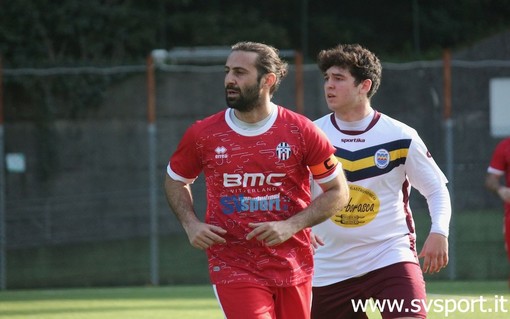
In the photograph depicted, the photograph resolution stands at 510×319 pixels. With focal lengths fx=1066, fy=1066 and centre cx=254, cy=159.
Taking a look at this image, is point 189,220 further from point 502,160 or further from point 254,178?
point 502,160

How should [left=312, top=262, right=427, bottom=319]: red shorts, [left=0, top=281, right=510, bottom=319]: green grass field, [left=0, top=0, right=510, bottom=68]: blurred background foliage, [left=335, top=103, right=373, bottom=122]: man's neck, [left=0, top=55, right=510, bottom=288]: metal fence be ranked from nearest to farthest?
[left=312, top=262, right=427, bottom=319]: red shorts
[left=335, top=103, right=373, bottom=122]: man's neck
[left=0, top=281, right=510, bottom=319]: green grass field
[left=0, top=55, right=510, bottom=288]: metal fence
[left=0, top=0, right=510, bottom=68]: blurred background foliage

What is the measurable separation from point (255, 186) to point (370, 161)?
1.09 m

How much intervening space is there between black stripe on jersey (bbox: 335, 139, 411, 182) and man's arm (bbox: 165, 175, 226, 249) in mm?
1159

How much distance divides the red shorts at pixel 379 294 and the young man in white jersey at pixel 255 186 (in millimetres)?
627

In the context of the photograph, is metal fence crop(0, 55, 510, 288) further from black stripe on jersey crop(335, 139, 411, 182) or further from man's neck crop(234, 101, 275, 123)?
man's neck crop(234, 101, 275, 123)

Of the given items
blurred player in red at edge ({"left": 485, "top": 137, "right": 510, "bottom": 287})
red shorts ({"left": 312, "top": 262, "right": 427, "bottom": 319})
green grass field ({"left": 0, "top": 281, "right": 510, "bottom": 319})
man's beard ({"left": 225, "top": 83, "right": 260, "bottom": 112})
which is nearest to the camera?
man's beard ({"left": 225, "top": 83, "right": 260, "bottom": 112})

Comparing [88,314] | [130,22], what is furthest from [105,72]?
[130,22]

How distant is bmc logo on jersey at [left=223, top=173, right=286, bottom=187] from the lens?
Answer: 539 centimetres

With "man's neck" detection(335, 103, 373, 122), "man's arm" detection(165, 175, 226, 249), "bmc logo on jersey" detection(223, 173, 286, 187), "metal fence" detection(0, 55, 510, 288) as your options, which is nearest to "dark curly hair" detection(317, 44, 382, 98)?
"man's neck" detection(335, 103, 373, 122)

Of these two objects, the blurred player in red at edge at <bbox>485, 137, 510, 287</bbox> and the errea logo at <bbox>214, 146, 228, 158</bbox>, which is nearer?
the errea logo at <bbox>214, 146, 228, 158</bbox>

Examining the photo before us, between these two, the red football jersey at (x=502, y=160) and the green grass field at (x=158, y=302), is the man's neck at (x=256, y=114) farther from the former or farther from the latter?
the red football jersey at (x=502, y=160)

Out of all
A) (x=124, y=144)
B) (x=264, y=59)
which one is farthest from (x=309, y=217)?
(x=124, y=144)

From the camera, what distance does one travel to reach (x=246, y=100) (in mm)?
5379

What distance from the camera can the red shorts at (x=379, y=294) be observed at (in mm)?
5871
